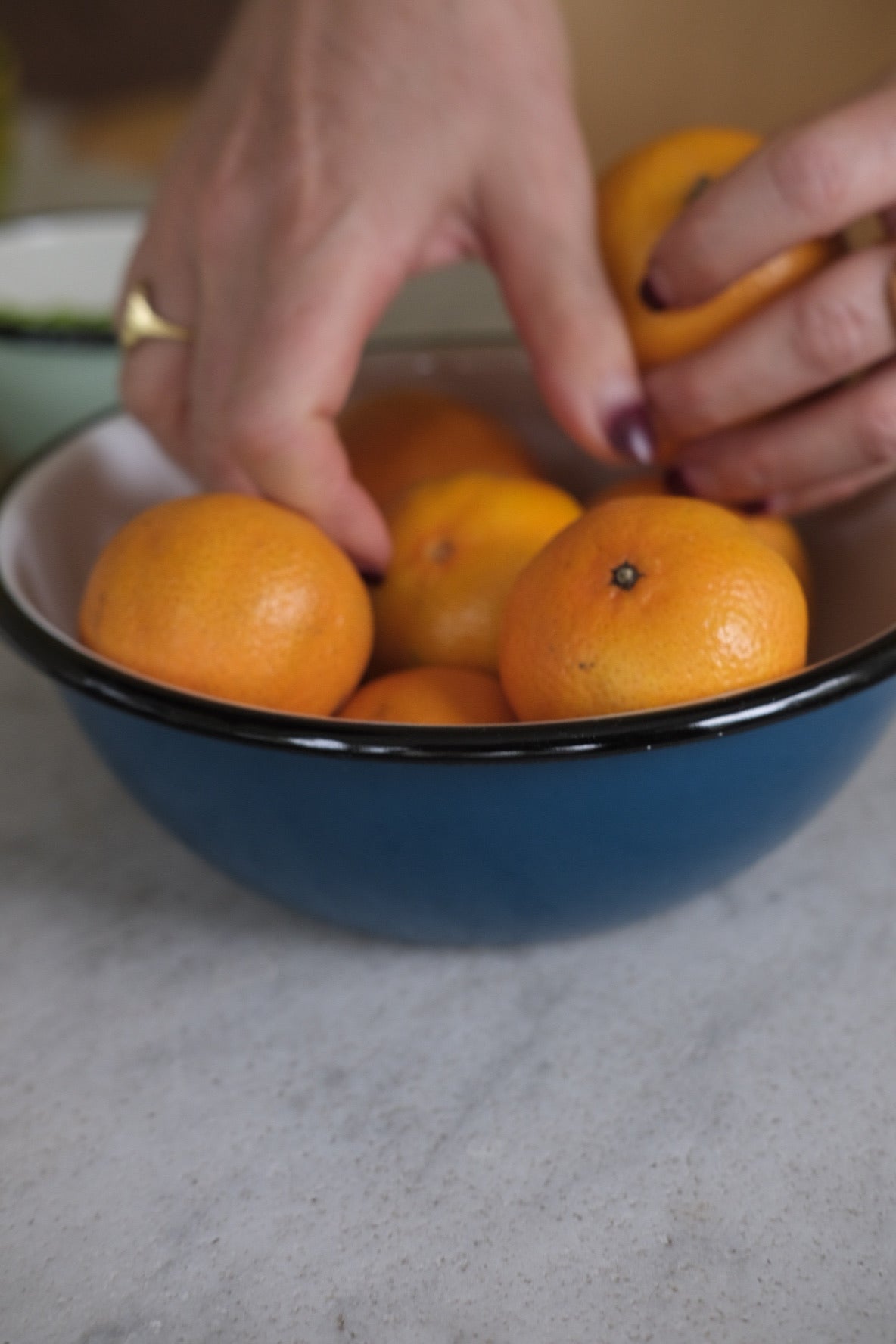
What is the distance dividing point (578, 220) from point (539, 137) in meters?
0.05

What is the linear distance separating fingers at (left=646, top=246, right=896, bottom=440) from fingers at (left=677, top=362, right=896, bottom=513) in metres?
0.01

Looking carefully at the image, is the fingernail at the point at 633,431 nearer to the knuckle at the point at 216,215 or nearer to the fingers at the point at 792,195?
the fingers at the point at 792,195

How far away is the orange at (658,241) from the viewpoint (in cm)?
69

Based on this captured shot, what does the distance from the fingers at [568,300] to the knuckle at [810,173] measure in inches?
4.2

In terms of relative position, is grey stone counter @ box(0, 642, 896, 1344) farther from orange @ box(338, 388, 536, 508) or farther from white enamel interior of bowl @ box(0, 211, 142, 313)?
white enamel interior of bowl @ box(0, 211, 142, 313)

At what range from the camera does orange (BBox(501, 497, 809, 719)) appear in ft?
1.70

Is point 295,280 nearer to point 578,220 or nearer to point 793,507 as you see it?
point 578,220

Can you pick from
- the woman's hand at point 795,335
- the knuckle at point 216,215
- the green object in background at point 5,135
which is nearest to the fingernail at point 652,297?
the woman's hand at point 795,335

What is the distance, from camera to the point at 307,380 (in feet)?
2.13

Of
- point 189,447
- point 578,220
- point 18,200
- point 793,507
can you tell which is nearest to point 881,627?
point 793,507

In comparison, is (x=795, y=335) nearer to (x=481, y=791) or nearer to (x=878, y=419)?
(x=878, y=419)

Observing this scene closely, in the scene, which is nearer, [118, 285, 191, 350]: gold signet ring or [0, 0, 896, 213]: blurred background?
[118, 285, 191, 350]: gold signet ring

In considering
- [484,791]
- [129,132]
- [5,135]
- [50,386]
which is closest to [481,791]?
[484,791]

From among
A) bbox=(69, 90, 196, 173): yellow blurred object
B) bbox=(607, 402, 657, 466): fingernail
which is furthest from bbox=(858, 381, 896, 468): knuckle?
bbox=(69, 90, 196, 173): yellow blurred object
